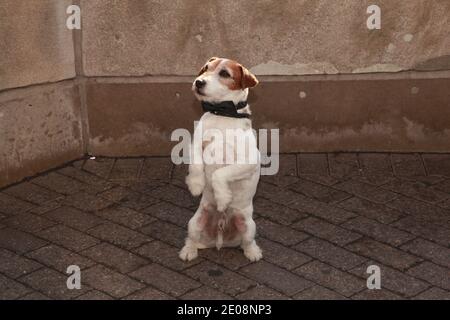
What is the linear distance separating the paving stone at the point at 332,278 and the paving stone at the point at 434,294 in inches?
17.1

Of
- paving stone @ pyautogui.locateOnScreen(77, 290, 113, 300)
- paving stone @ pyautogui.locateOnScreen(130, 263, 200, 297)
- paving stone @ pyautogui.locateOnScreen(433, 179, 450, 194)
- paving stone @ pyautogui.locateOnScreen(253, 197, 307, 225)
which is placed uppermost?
paving stone @ pyautogui.locateOnScreen(433, 179, 450, 194)

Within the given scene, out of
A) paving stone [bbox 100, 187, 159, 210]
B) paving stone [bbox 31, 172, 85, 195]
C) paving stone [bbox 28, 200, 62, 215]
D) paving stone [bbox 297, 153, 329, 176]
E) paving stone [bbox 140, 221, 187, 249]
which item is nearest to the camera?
paving stone [bbox 140, 221, 187, 249]

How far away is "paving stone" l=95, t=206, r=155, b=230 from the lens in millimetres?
7301

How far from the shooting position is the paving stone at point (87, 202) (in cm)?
759

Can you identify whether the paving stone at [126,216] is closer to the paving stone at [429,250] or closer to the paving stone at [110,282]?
the paving stone at [110,282]

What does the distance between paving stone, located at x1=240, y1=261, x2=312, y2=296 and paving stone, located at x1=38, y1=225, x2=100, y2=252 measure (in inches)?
53.6

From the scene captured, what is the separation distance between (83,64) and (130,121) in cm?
74

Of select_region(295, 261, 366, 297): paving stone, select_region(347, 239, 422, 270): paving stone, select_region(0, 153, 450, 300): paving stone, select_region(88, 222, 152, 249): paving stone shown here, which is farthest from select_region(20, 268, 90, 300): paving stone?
select_region(347, 239, 422, 270): paving stone

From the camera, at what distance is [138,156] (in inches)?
341

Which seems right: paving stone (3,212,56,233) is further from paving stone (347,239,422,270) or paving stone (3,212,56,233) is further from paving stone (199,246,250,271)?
paving stone (347,239,422,270)

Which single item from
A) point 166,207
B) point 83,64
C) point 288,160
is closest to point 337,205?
point 288,160

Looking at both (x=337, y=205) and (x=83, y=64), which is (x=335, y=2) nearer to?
(x=337, y=205)
